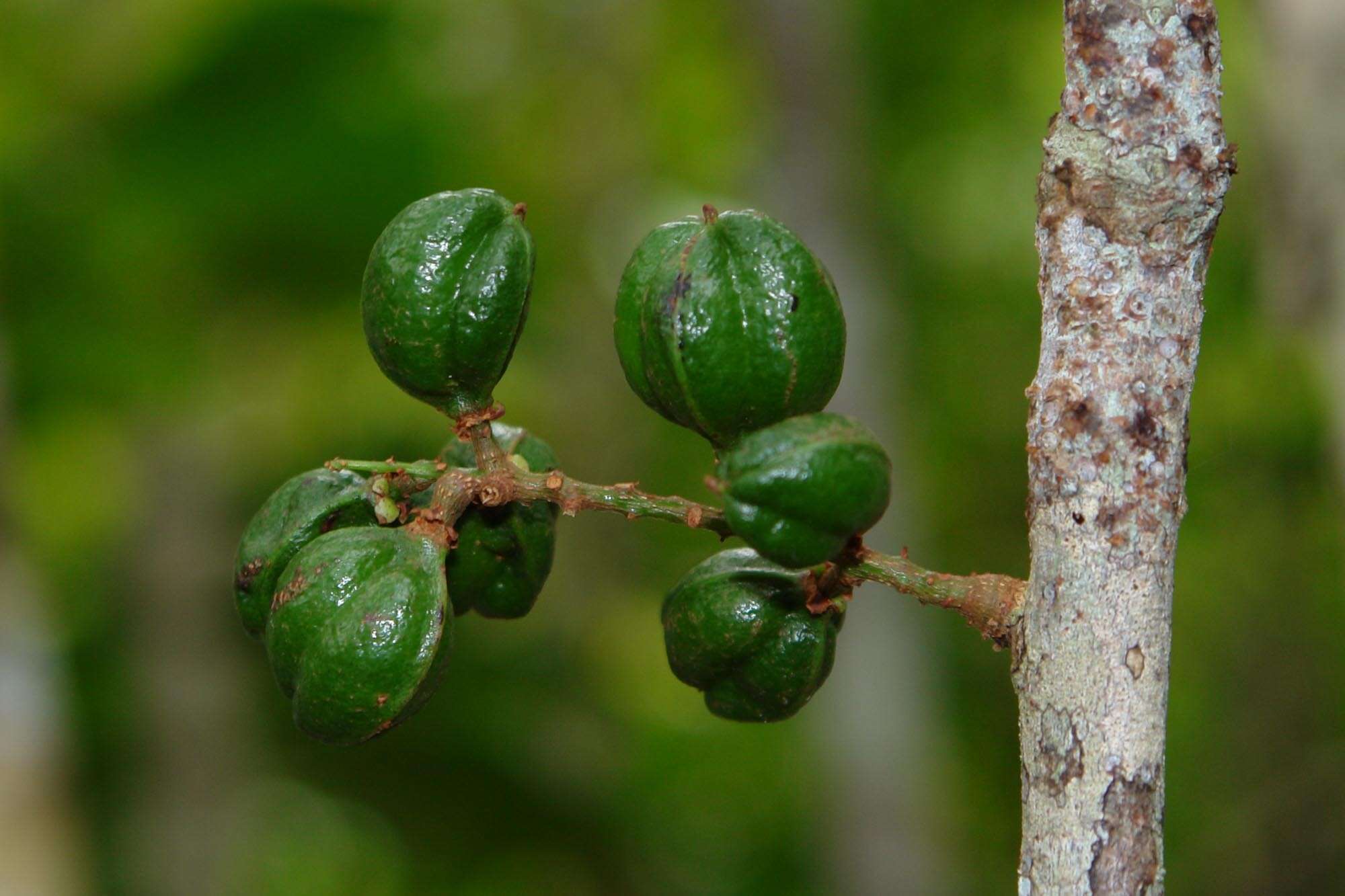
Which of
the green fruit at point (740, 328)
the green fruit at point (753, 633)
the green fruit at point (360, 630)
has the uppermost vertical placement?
the green fruit at point (740, 328)

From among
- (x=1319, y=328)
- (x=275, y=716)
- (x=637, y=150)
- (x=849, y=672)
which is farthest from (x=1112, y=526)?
(x=637, y=150)

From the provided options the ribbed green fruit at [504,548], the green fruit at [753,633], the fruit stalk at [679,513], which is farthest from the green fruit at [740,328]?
the ribbed green fruit at [504,548]

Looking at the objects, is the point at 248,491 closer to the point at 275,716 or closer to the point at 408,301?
→ the point at 275,716

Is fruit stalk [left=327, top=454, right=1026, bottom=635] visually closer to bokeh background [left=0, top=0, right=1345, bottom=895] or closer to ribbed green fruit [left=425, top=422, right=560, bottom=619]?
ribbed green fruit [left=425, top=422, right=560, bottom=619]

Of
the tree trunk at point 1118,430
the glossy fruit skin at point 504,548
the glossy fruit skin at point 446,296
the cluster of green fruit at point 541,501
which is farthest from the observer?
the glossy fruit skin at point 504,548

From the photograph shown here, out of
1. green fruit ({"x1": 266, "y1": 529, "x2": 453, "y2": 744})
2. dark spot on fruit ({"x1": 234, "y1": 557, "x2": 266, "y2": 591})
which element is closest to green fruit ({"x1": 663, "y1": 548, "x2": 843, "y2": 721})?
green fruit ({"x1": 266, "y1": 529, "x2": 453, "y2": 744})

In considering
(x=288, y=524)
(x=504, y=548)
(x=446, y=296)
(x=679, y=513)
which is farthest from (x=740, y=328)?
(x=288, y=524)

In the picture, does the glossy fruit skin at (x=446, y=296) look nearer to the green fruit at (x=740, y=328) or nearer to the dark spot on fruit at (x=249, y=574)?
the green fruit at (x=740, y=328)

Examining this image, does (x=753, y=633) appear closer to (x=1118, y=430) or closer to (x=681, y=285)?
(x=681, y=285)
